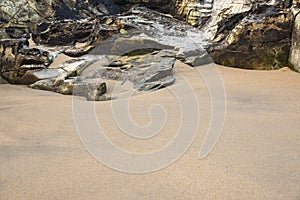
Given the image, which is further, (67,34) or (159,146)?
(67,34)

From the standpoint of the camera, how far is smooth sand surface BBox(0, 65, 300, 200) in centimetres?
91

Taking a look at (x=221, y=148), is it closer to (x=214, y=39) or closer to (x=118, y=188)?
(x=118, y=188)

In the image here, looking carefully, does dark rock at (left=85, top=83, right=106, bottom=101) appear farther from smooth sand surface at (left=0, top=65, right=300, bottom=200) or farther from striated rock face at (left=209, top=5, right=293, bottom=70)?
striated rock face at (left=209, top=5, right=293, bottom=70)

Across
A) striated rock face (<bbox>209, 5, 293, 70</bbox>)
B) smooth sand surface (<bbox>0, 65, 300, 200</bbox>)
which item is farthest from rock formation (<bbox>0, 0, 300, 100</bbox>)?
smooth sand surface (<bbox>0, 65, 300, 200</bbox>)

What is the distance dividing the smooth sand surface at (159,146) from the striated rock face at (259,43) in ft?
2.89

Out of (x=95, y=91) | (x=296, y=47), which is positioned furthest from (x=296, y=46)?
(x=95, y=91)

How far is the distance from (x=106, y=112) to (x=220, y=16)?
3431 millimetres

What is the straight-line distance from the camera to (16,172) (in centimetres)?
101

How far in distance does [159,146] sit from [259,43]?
1.90m

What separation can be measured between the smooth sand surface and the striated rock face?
88 centimetres

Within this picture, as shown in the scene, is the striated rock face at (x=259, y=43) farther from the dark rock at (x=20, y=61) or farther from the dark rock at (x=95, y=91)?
the dark rock at (x=20, y=61)

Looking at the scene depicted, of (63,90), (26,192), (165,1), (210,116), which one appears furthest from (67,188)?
(165,1)

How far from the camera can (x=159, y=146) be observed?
1.24 meters

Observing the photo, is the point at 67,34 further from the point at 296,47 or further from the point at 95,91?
the point at 296,47
